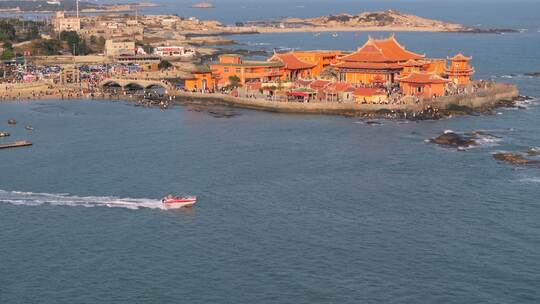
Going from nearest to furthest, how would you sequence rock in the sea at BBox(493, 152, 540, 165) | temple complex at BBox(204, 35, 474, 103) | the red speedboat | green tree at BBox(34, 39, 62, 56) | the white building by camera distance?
the red speedboat
rock in the sea at BBox(493, 152, 540, 165)
temple complex at BBox(204, 35, 474, 103)
green tree at BBox(34, 39, 62, 56)
the white building

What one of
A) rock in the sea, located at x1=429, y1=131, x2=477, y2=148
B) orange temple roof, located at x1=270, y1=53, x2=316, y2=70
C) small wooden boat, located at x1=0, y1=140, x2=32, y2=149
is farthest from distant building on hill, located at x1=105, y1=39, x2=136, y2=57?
rock in the sea, located at x1=429, y1=131, x2=477, y2=148

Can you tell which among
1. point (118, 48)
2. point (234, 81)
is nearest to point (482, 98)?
point (234, 81)

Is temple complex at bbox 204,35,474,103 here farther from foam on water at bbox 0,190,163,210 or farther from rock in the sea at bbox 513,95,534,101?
foam on water at bbox 0,190,163,210

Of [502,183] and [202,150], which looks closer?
[502,183]

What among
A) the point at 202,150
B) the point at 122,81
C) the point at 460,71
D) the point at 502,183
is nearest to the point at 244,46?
the point at 122,81

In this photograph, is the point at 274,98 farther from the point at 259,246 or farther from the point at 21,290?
the point at 21,290

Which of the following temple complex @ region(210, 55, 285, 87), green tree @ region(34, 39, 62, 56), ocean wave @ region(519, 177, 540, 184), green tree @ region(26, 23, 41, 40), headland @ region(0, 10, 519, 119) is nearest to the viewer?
ocean wave @ region(519, 177, 540, 184)

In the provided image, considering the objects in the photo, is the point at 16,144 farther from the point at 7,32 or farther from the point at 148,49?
the point at 7,32

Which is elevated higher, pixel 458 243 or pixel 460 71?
pixel 460 71
